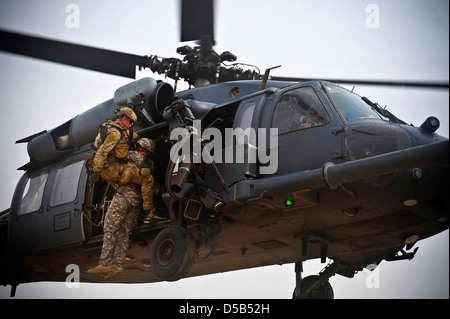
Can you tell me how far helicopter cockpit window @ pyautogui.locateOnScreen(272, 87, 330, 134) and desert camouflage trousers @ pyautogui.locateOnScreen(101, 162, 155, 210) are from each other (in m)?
2.03

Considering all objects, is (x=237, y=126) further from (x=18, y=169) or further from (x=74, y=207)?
(x=18, y=169)

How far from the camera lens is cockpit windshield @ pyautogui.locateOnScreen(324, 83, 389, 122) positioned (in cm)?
640

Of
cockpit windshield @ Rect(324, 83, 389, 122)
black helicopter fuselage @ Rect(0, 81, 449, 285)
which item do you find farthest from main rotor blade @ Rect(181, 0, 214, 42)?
cockpit windshield @ Rect(324, 83, 389, 122)

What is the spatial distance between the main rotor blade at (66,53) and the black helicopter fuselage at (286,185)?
70cm

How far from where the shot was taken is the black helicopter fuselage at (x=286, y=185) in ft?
19.6

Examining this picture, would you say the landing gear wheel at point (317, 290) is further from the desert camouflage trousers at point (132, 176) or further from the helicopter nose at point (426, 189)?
the helicopter nose at point (426, 189)

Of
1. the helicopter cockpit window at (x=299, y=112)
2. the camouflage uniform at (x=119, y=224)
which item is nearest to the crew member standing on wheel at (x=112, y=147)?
the camouflage uniform at (x=119, y=224)

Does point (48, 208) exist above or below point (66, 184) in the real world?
below

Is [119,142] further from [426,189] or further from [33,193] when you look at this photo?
[426,189]

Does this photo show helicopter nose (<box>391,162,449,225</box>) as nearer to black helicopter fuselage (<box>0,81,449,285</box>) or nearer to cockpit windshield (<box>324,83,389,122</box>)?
black helicopter fuselage (<box>0,81,449,285</box>)

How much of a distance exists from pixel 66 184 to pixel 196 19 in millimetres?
3296

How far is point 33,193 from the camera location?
Result: 9.53 m

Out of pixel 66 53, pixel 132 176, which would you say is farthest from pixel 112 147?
pixel 66 53

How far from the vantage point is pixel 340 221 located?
6688 mm
